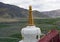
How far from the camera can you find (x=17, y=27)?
691 centimetres

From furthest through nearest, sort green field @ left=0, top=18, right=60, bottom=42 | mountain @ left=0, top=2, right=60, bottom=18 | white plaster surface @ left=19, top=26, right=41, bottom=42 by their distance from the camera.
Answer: mountain @ left=0, top=2, right=60, bottom=18, green field @ left=0, top=18, right=60, bottom=42, white plaster surface @ left=19, top=26, right=41, bottom=42

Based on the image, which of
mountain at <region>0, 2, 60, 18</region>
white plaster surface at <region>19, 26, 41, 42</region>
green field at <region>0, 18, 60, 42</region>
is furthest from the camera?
mountain at <region>0, 2, 60, 18</region>

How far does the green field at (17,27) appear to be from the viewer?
684 centimetres

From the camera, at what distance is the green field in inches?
269

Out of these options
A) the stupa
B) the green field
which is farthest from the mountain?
the stupa

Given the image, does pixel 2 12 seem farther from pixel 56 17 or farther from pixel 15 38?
pixel 56 17

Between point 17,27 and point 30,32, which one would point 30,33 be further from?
point 17,27

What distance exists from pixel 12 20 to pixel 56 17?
1553mm

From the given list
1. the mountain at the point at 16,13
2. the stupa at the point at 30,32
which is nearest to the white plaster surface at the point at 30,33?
the stupa at the point at 30,32

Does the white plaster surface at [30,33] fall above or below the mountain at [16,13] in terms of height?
below

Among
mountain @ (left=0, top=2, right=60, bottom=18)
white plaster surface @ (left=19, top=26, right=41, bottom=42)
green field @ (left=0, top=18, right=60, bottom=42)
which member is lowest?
green field @ (left=0, top=18, right=60, bottom=42)

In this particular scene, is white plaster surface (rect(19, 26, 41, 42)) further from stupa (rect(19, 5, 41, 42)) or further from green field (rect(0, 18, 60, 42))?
green field (rect(0, 18, 60, 42))

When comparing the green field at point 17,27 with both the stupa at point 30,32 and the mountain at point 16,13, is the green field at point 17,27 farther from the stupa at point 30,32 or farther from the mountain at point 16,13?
the stupa at point 30,32

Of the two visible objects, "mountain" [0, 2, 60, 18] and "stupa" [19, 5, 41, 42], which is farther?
"mountain" [0, 2, 60, 18]
